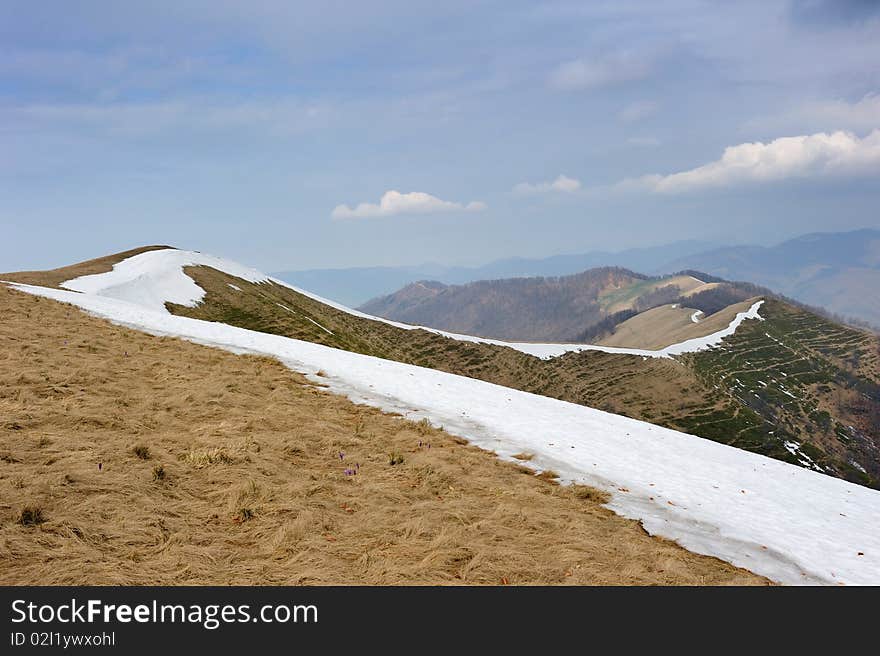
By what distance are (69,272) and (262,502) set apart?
2135 inches

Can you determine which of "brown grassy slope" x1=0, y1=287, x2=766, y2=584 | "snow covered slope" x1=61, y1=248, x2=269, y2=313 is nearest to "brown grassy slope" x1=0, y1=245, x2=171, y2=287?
"snow covered slope" x1=61, y1=248, x2=269, y2=313

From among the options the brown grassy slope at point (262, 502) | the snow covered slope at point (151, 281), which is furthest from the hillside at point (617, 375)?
the brown grassy slope at point (262, 502)

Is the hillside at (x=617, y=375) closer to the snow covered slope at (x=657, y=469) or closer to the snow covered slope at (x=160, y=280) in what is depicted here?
the snow covered slope at (x=160, y=280)

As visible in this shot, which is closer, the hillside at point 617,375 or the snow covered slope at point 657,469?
the snow covered slope at point 657,469

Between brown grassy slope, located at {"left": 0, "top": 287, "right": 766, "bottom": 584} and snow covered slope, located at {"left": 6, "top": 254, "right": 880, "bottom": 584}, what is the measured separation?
1391 millimetres

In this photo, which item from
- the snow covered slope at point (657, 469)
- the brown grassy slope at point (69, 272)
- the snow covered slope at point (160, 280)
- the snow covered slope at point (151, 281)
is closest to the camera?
Answer: the snow covered slope at point (657, 469)

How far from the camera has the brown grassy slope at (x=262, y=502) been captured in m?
6.59

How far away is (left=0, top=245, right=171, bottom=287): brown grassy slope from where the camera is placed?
40281 millimetres

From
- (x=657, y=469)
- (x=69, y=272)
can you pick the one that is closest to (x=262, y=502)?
(x=657, y=469)

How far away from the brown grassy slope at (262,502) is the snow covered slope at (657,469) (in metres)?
1.39

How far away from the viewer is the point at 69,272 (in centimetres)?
4956

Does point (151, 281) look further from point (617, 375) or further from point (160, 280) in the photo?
point (617, 375)
